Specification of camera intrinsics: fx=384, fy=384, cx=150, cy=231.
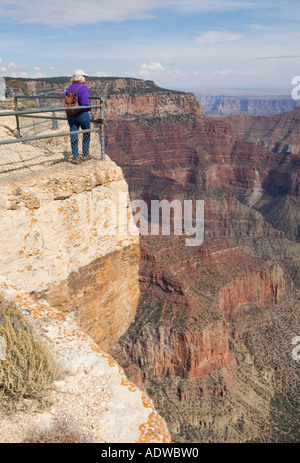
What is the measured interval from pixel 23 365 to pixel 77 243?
2.60m

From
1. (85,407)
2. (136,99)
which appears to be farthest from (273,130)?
(85,407)

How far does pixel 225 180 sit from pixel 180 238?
6254 centimetres

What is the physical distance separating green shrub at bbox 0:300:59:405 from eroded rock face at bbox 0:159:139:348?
1610mm

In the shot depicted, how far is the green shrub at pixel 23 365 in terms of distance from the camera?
3.43 m

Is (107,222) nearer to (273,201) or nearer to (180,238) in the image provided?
(180,238)

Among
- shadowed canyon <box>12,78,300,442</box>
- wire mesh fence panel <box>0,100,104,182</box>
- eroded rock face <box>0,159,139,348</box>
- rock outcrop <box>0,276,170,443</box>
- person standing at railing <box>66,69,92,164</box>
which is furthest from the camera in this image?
shadowed canyon <box>12,78,300,442</box>

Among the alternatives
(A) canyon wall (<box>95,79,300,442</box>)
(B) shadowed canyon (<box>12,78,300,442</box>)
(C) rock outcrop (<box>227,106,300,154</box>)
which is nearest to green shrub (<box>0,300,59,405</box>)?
(B) shadowed canyon (<box>12,78,300,442</box>)

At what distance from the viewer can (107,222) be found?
21.0 feet

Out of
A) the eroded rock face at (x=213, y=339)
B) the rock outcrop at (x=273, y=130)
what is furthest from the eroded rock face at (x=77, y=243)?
the rock outcrop at (x=273, y=130)

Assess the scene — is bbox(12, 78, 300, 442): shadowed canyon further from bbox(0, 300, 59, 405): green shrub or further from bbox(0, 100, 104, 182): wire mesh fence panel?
bbox(0, 300, 59, 405): green shrub

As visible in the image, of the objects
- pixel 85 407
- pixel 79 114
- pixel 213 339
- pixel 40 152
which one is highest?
pixel 79 114

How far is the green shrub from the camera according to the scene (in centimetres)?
343

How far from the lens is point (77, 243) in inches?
231

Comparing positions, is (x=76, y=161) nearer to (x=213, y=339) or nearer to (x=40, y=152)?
(x=40, y=152)
